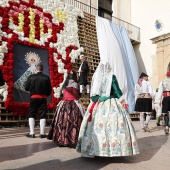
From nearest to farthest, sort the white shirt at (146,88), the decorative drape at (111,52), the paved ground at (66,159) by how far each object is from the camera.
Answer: the paved ground at (66,159) < the white shirt at (146,88) < the decorative drape at (111,52)

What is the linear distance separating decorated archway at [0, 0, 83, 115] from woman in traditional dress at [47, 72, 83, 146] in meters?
2.59

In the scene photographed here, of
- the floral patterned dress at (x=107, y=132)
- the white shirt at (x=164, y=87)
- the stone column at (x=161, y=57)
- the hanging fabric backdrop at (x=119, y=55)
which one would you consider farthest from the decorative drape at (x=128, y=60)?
the floral patterned dress at (x=107, y=132)

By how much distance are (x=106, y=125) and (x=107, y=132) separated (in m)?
0.08

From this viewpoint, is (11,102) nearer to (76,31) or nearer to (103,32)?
(76,31)

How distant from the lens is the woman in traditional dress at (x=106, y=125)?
2828 millimetres

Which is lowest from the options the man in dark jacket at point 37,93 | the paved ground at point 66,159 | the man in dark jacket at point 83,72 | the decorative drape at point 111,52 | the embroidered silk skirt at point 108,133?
the paved ground at point 66,159

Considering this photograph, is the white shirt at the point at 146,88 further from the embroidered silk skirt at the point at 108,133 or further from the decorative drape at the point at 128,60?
the decorative drape at the point at 128,60

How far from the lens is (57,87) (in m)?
7.27

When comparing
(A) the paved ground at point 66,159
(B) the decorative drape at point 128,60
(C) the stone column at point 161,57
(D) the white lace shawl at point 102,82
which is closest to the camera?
(A) the paved ground at point 66,159

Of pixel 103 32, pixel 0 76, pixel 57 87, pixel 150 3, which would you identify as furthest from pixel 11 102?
pixel 150 3

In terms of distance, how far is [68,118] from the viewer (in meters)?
3.80

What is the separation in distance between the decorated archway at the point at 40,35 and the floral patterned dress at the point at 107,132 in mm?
3580

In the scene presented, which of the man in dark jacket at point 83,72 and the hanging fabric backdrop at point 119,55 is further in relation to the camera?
the hanging fabric backdrop at point 119,55

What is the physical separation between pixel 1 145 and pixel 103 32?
6931mm
